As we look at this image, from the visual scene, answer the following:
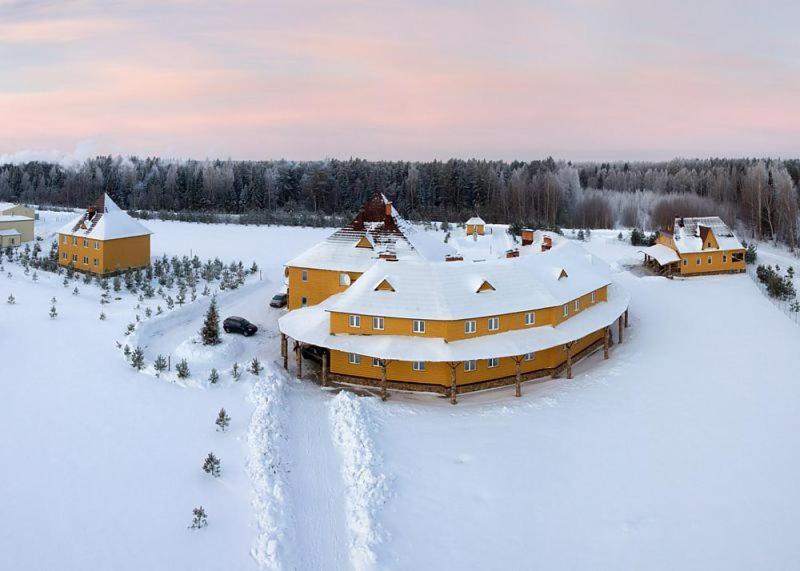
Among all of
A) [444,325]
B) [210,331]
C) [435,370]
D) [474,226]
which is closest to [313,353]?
[210,331]

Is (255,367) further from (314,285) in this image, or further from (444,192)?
(444,192)

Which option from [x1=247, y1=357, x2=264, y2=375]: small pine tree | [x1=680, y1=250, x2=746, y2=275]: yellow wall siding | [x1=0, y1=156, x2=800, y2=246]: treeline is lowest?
[x1=247, y1=357, x2=264, y2=375]: small pine tree

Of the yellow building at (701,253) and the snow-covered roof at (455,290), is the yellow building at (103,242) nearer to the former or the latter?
the snow-covered roof at (455,290)

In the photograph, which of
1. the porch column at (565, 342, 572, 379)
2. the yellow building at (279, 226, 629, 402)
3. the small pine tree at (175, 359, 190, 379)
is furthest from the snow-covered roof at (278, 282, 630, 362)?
the small pine tree at (175, 359, 190, 379)

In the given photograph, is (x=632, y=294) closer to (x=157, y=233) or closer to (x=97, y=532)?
(x=97, y=532)

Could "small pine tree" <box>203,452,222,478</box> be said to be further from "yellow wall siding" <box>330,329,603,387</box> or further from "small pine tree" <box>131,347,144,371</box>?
"small pine tree" <box>131,347,144,371</box>

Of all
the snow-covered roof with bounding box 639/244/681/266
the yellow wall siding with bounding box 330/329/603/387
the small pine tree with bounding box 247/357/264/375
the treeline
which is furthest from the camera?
the treeline
